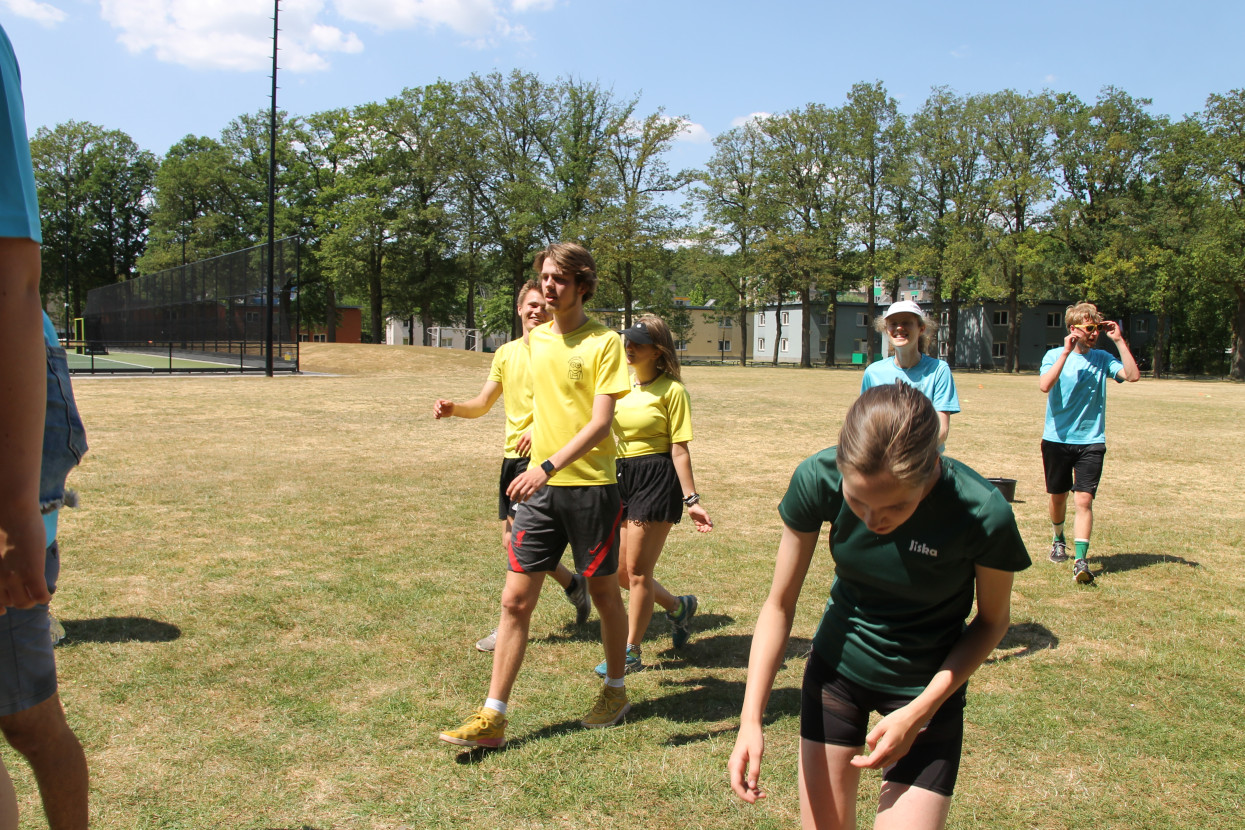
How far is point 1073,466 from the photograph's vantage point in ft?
22.7

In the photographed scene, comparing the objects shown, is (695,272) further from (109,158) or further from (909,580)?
(909,580)

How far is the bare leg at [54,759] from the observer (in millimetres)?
2092

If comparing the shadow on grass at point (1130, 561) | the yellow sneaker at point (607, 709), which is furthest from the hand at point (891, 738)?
the shadow on grass at point (1130, 561)

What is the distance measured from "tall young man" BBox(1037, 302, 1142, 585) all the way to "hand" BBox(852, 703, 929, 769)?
17.3ft

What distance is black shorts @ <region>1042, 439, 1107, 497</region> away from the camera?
6738mm

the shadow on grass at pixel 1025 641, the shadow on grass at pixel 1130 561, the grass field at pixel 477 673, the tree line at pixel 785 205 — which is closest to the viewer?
the grass field at pixel 477 673

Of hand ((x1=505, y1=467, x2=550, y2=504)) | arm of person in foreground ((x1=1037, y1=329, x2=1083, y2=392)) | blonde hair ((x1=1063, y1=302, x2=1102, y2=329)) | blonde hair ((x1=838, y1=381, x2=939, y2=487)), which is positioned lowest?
hand ((x1=505, y1=467, x2=550, y2=504))

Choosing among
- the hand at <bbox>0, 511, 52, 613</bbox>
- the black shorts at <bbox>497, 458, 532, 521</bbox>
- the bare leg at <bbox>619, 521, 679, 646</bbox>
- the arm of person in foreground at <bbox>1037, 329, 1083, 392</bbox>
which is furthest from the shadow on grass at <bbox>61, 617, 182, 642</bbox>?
the arm of person in foreground at <bbox>1037, 329, 1083, 392</bbox>

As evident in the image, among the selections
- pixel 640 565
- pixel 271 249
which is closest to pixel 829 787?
pixel 640 565

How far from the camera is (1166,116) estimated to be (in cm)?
5584

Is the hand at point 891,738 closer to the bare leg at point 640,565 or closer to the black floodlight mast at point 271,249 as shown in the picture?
the bare leg at point 640,565

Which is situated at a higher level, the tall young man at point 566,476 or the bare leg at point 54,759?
the tall young man at point 566,476

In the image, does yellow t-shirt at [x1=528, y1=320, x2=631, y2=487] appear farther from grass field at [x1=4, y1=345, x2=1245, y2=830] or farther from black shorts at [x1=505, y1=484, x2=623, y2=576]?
grass field at [x1=4, y1=345, x2=1245, y2=830]

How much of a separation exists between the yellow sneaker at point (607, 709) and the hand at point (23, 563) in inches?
103
